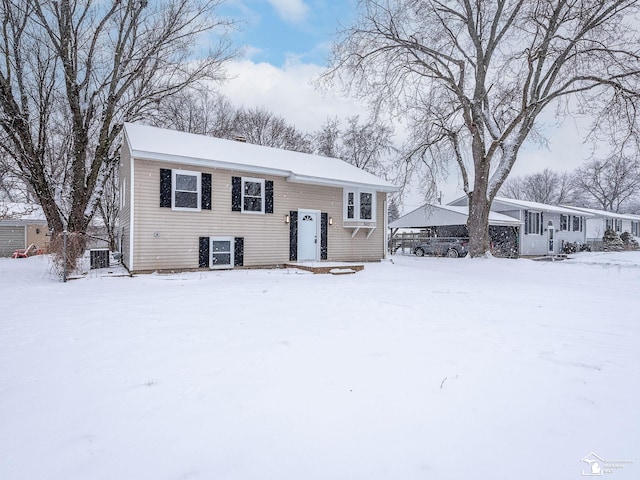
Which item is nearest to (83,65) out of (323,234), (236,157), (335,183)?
(236,157)

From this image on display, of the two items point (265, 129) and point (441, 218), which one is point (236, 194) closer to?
point (265, 129)

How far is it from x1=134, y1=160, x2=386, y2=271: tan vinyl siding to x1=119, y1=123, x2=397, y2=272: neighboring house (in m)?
0.03

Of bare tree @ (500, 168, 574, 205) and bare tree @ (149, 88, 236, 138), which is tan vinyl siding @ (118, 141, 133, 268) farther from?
Answer: bare tree @ (500, 168, 574, 205)

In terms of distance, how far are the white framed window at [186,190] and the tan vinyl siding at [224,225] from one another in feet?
0.59

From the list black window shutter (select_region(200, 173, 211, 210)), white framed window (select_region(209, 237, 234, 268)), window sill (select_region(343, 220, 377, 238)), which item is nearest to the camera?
black window shutter (select_region(200, 173, 211, 210))

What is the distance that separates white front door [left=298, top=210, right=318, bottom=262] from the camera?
41.2 feet

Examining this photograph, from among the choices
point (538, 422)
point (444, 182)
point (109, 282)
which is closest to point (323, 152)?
point (444, 182)

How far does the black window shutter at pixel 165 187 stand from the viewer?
393 inches

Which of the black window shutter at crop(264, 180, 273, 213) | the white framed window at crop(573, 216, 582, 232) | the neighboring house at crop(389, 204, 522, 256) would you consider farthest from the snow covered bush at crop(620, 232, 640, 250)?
the black window shutter at crop(264, 180, 273, 213)

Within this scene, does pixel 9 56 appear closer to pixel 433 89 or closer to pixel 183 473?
pixel 433 89

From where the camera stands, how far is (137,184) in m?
9.62

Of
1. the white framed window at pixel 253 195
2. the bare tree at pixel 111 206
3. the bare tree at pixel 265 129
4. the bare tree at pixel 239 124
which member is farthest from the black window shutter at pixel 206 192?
the bare tree at pixel 265 129

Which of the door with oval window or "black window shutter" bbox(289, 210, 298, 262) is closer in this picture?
"black window shutter" bbox(289, 210, 298, 262)

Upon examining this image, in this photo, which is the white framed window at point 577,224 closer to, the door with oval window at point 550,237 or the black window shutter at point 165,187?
the door with oval window at point 550,237
